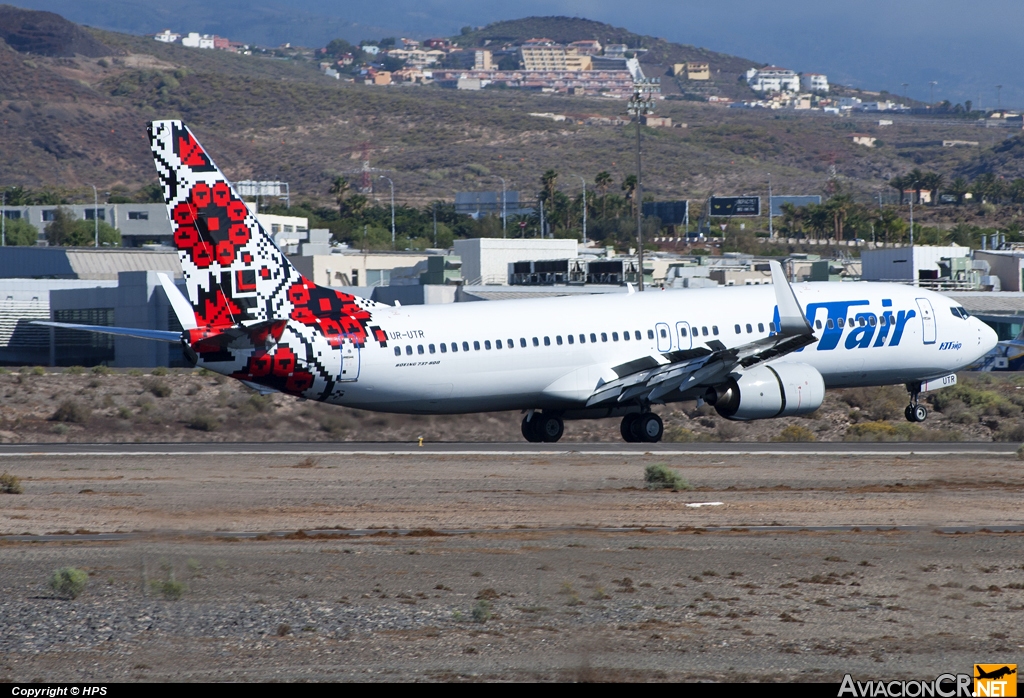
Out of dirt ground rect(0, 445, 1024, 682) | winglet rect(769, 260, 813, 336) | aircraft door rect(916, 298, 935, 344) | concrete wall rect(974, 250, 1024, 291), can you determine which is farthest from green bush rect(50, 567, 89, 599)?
concrete wall rect(974, 250, 1024, 291)

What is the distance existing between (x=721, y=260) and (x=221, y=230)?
72529 millimetres

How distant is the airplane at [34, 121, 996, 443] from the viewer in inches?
1234

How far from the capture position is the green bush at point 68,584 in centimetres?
1599

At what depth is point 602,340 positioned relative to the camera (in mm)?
35188

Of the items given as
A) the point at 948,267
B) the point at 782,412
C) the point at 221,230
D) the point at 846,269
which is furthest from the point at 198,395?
the point at 846,269

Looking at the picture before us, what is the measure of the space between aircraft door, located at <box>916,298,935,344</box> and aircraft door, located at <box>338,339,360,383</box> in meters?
16.7

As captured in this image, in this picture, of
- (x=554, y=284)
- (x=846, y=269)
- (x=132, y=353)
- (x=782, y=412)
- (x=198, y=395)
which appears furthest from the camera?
(x=846, y=269)

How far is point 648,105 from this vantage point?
2648 inches

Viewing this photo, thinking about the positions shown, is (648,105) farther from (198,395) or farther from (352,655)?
(352,655)

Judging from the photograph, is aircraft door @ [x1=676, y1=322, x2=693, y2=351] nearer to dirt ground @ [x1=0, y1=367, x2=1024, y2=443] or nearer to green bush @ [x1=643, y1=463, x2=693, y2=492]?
dirt ground @ [x1=0, y1=367, x2=1024, y2=443]

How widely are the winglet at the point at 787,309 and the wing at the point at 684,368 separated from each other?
0.12 metres

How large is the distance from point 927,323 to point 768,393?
695 centimetres

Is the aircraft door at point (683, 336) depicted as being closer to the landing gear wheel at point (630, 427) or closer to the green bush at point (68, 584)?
the landing gear wheel at point (630, 427)

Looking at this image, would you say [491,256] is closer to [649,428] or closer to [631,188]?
[649,428]
